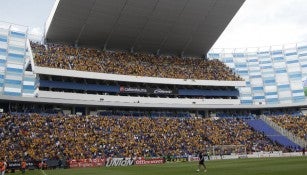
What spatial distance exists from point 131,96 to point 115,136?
1317 cm

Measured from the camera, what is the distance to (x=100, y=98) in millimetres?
67938

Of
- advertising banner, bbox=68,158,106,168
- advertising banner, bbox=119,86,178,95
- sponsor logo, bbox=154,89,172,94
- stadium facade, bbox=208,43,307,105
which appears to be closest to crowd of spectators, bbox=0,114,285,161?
advertising banner, bbox=68,158,106,168

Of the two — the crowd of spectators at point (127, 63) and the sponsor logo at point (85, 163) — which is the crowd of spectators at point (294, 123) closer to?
the crowd of spectators at point (127, 63)

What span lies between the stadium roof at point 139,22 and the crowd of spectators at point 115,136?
16.2 m

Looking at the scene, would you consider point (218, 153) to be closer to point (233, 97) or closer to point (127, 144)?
point (127, 144)

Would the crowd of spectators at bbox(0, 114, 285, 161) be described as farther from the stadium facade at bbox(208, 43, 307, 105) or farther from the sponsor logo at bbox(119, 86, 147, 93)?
the stadium facade at bbox(208, 43, 307, 105)

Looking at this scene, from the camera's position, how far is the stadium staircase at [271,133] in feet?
237

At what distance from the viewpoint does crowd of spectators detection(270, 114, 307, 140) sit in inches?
2965

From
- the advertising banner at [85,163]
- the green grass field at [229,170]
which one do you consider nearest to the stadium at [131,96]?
the advertising banner at [85,163]

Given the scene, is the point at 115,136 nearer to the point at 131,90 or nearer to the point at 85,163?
the point at 85,163

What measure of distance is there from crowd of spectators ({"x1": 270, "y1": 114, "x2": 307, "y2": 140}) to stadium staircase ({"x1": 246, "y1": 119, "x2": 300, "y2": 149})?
105 inches

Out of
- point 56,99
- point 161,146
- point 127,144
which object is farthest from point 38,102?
point 161,146

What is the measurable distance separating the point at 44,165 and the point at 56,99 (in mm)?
17519

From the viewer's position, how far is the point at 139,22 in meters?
69.6
